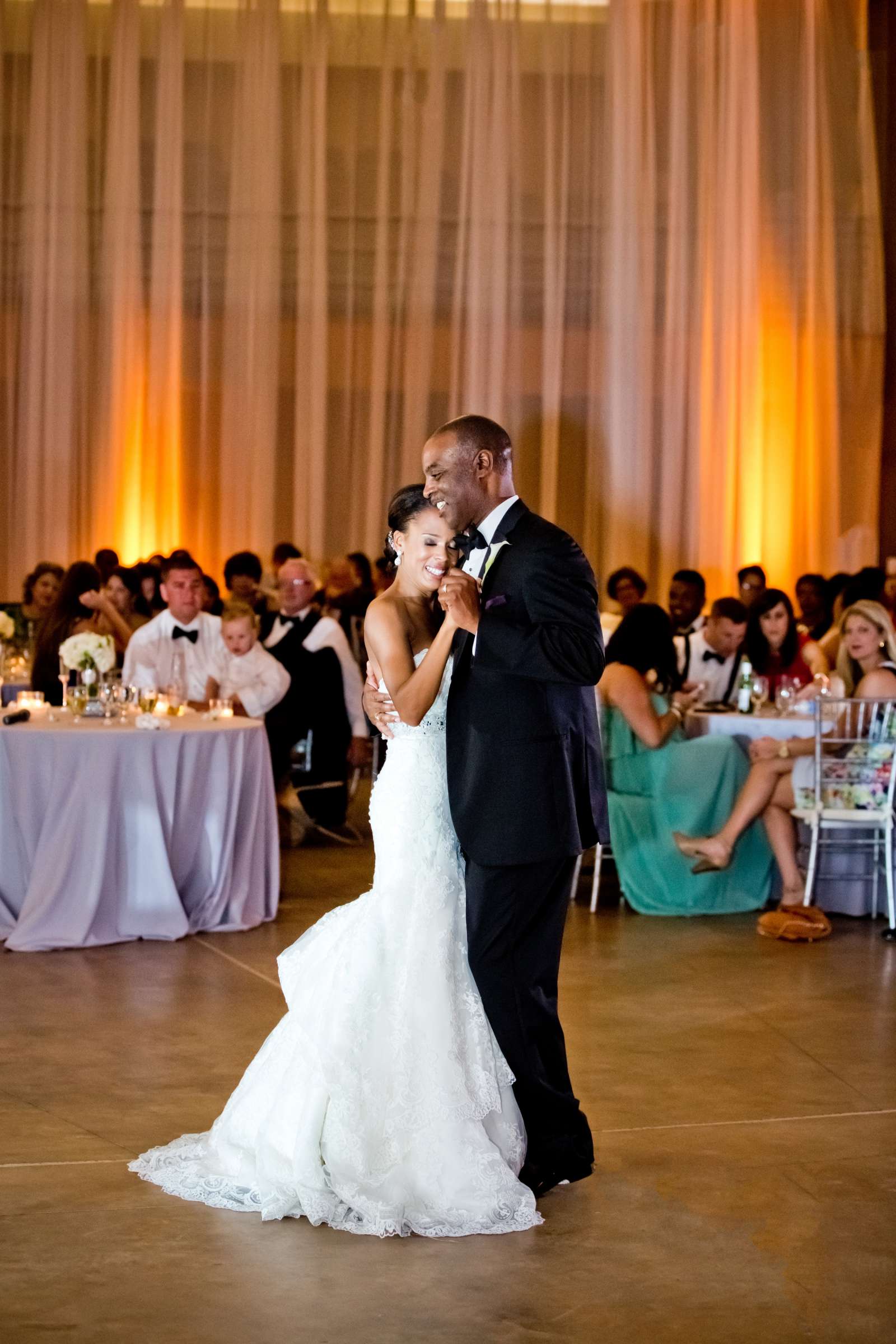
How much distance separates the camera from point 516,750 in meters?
3.48

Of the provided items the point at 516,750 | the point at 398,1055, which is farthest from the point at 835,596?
the point at 398,1055

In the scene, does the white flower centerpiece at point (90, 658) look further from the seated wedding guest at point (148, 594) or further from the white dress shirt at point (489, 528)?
the seated wedding guest at point (148, 594)

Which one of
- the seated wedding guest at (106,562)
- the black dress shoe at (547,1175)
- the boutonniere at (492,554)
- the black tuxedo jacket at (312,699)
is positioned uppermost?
the seated wedding guest at (106,562)

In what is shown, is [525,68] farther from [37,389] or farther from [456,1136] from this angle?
[456,1136]

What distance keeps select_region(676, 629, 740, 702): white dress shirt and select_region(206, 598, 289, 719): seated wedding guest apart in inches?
78.0

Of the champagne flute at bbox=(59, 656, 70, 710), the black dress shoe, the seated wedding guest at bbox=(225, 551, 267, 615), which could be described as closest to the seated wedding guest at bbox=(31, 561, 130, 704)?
the champagne flute at bbox=(59, 656, 70, 710)

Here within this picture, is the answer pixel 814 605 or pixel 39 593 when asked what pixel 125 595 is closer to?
pixel 39 593

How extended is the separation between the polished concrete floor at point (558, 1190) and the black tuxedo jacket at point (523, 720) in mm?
→ 802

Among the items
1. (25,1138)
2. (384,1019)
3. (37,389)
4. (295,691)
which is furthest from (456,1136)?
(37,389)

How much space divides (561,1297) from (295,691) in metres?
5.41

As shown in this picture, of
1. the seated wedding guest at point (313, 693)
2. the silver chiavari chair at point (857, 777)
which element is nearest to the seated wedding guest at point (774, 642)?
the silver chiavari chair at point (857, 777)

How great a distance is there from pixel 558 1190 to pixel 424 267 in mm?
9494

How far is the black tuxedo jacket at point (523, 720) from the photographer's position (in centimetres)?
342

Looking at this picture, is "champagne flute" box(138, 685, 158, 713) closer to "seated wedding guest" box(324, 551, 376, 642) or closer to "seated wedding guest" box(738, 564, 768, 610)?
"seated wedding guest" box(324, 551, 376, 642)
